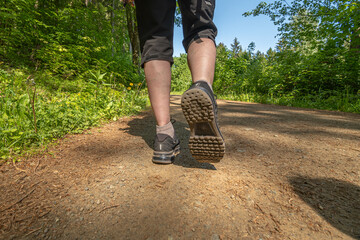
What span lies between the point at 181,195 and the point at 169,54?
33.4 inches

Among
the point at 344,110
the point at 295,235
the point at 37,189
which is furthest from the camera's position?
the point at 344,110

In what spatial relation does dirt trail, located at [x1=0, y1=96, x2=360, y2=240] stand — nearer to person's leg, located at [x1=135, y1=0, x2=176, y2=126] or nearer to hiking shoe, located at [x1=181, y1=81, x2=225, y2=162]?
hiking shoe, located at [x1=181, y1=81, x2=225, y2=162]

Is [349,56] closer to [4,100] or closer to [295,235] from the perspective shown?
[295,235]

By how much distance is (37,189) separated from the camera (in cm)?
82

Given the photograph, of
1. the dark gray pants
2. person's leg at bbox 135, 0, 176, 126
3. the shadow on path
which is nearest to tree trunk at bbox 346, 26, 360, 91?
the shadow on path

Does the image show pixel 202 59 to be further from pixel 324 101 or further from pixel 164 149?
pixel 324 101

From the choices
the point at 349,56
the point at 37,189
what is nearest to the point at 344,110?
the point at 349,56

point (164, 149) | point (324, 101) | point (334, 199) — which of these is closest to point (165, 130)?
point (164, 149)

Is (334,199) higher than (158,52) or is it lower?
lower

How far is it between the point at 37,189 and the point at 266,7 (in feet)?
36.6

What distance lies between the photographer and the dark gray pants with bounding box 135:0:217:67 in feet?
3.53

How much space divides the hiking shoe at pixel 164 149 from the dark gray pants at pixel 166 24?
19.9 inches

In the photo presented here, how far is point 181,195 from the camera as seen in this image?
2.61 ft

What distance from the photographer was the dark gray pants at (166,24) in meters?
1.08
